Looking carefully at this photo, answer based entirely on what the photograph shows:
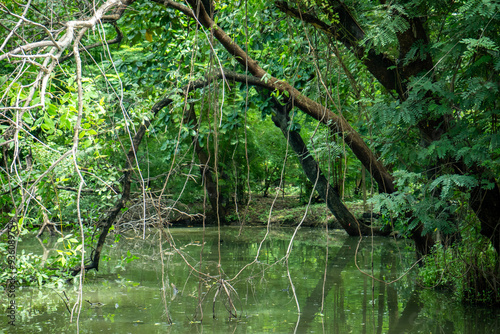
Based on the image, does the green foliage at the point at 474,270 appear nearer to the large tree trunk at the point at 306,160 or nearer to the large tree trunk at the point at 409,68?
the large tree trunk at the point at 409,68

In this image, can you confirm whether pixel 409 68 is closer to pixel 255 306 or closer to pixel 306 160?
pixel 255 306

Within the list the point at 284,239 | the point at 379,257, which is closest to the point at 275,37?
the point at 379,257

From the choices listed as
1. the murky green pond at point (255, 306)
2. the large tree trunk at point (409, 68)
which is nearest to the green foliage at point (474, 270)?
the murky green pond at point (255, 306)

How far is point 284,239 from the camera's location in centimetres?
1515

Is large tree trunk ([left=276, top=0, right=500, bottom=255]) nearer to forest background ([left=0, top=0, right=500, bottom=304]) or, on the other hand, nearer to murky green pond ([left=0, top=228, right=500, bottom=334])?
forest background ([left=0, top=0, right=500, bottom=304])

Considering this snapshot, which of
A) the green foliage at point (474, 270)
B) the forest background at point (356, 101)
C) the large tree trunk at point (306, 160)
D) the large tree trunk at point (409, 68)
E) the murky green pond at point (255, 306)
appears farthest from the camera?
the large tree trunk at point (306, 160)

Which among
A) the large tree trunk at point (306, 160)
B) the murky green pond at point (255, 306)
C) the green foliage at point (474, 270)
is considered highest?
the large tree trunk at point (306, 160)

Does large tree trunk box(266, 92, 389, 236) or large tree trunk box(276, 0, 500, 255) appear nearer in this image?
large tree trunk box(276, 0, 500, 255)

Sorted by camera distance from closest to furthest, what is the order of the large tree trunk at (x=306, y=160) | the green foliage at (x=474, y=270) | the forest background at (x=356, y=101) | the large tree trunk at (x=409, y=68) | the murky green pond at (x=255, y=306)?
1. the forest background at (x=356, y=101)
2. the large tree trunk at (x=409, y=68)
3. the murky green pond at (x=255, y=306)
4. the green foliage at (x=474, y=270)
5. the large tree trunk at (x=306, y=160)

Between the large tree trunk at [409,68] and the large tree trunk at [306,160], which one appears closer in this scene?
the large tree trunk at [409,68]

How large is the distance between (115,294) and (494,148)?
543 cm

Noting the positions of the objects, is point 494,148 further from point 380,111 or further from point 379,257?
point 379,257

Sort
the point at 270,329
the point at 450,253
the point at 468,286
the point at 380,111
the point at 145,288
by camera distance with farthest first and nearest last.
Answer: the point at 145,288 < the point at 450,253 < the point at 468,286 < the point at 270,329 < the point at 380,111

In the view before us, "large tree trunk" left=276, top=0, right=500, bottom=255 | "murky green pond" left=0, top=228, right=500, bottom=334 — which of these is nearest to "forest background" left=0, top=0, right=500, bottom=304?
"large tree trunk" left=276, top=0, right=500, bottom=255
